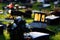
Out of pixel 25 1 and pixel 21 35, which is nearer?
pixel 21 35

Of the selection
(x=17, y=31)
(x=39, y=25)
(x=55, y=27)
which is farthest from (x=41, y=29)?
(x=17, y=31)

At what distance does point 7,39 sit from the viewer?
13.6 metres

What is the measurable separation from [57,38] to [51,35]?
0.56m

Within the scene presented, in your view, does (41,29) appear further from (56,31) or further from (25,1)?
(25,1)

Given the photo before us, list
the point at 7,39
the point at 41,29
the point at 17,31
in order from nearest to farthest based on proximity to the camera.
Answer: the point at 17,31 → the point at 7,39 → the point at 41,29

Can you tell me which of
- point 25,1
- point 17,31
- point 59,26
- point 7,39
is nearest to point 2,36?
point 7,39

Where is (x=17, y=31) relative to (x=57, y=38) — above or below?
above

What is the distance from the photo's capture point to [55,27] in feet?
55.2

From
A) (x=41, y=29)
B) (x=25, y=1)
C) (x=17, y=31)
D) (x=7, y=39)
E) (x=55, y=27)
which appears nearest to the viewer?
(x=17, y=31)

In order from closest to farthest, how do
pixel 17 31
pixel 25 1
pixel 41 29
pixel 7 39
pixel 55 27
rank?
1. pixel 17 31
2. pixel 7 39
3. pixel 41 29
4. pixel 55 27
5. pixel 25 1

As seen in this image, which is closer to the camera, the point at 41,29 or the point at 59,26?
the point at 41,29

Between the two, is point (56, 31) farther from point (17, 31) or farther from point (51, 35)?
point (17, 31)

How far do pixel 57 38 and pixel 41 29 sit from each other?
5.02 ft

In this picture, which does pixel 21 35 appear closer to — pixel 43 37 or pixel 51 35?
pixel 43 37
